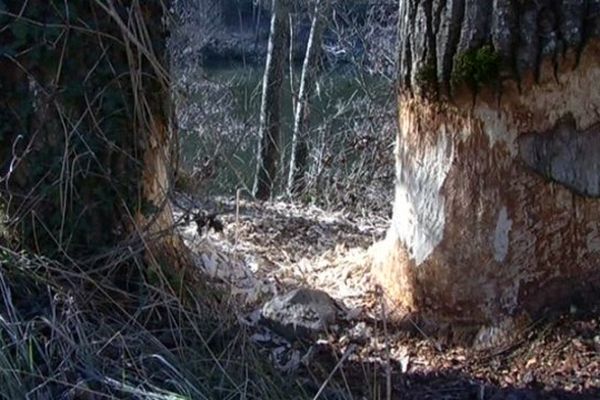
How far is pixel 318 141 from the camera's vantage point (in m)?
9.72

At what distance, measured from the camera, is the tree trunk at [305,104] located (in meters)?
9.89

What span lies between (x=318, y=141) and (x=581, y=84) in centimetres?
677

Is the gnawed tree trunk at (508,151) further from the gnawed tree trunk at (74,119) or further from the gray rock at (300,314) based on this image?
the gnawed tree trunk at (74,119)

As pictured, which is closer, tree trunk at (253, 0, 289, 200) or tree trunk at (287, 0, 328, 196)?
tree trunk at (287, 0, 328, 196)

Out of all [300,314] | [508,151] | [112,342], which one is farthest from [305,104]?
[112,342]

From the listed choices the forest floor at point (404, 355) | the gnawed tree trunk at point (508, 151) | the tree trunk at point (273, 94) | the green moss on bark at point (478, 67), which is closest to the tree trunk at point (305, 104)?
the tree trunk at point (273, 94)

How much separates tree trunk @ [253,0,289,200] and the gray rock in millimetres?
6731

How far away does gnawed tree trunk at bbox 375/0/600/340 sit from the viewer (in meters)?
2.94

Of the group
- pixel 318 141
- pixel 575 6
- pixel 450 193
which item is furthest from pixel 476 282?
pixel 318 141

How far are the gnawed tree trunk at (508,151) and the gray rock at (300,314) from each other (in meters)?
0.35

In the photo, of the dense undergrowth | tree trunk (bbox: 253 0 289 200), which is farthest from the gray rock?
tree trunk (bbox: 253 0 289 200)

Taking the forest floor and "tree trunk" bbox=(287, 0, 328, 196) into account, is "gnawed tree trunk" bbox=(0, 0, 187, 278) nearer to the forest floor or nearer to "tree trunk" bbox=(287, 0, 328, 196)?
the forest floor

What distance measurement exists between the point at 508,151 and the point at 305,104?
712 cm

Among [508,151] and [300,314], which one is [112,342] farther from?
[508,151]
